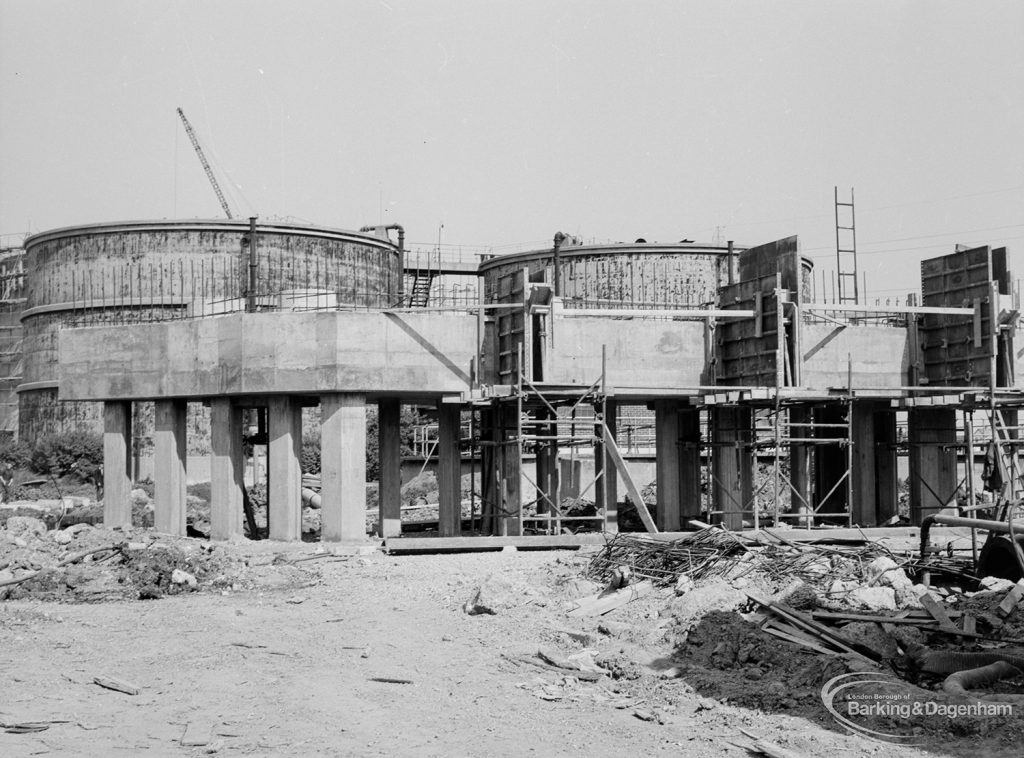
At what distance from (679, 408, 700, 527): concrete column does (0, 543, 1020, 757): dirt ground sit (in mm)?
12827

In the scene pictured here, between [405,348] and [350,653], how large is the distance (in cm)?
1264

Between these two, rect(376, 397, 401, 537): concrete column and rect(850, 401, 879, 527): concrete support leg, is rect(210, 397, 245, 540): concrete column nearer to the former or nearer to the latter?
rect(376, 397, 401, 537): concrete column

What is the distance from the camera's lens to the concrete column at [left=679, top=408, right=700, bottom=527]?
29953 mm

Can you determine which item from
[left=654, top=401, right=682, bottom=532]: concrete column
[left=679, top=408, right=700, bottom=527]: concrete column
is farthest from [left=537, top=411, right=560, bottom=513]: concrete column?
[left=679, top=408, right=700, bottom=527]: concrete column

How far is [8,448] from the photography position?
148 feet

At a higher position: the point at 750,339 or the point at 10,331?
the point at 10,331

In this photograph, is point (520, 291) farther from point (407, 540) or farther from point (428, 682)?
point (428, 682)

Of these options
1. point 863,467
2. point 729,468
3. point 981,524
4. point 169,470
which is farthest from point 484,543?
point 863,467

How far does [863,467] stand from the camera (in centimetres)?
3012

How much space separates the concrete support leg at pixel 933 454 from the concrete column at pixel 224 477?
15.8 m

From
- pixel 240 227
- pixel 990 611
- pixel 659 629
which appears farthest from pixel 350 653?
pixel 240 227

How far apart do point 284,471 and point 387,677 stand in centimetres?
1469

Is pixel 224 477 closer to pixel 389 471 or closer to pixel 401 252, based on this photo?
pixel 389 471

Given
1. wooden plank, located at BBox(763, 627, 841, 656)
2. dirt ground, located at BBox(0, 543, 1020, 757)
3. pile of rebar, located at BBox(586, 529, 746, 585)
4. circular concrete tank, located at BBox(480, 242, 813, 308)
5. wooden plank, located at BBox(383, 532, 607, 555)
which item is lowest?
dirt ground, located at BBox(0, 543, 1020, 757)
